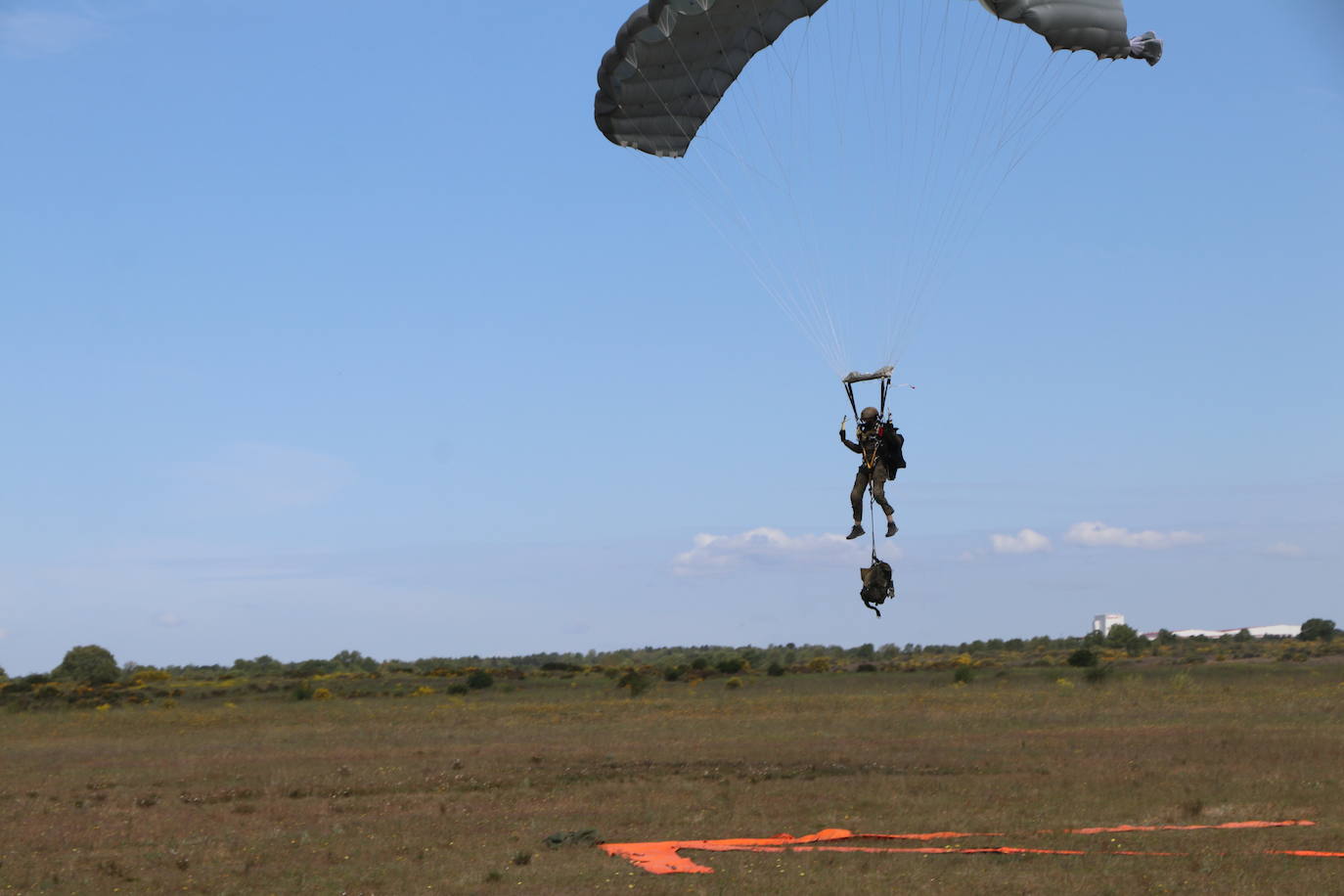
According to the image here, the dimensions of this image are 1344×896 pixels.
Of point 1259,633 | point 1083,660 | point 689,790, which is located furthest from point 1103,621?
point 689,790

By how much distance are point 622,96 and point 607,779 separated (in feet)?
42.7

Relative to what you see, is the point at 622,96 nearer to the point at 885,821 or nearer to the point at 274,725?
the point at 885,821

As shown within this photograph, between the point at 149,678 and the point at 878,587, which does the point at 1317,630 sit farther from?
the point at 878,587

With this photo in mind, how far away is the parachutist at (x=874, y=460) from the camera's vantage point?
1925 centimetres

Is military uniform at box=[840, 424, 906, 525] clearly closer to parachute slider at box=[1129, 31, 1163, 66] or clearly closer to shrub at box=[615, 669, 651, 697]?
parachute slider at box=[1129, 31, 1163, 66]

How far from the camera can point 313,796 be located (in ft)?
81.5

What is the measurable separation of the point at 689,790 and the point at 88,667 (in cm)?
6138

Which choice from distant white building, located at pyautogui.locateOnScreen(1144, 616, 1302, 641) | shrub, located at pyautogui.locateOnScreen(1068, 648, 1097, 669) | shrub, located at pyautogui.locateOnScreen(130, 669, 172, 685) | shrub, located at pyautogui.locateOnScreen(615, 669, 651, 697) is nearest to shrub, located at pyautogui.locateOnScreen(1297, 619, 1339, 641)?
distant white building, located at pyautogui.locateOnScreen(1144, 616, 1302, 641)

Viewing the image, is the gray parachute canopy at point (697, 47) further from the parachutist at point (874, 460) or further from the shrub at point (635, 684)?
the shrub at point (635, 684)

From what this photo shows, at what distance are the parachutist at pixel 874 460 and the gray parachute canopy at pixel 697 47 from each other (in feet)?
19.0

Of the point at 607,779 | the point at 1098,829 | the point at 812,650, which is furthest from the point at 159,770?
the point at 812,650

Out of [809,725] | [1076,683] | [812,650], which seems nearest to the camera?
[809,725]

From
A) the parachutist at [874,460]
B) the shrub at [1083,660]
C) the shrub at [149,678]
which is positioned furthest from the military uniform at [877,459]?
the shrub at [149,678]

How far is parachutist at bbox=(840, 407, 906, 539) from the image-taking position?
758 inches
